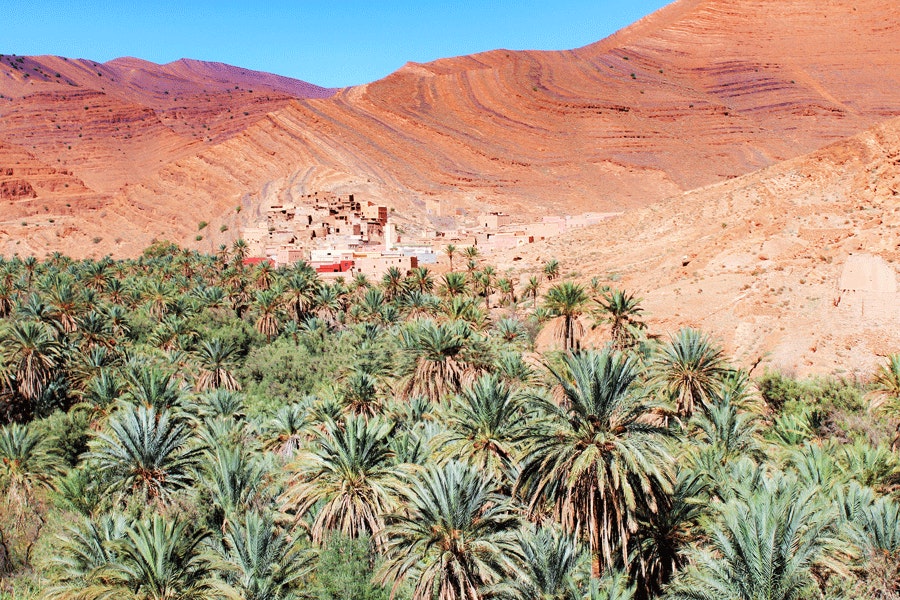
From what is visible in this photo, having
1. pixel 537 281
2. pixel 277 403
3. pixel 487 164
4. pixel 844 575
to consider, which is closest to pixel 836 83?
pixel 487 164

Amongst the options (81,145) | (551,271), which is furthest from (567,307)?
(81,145)

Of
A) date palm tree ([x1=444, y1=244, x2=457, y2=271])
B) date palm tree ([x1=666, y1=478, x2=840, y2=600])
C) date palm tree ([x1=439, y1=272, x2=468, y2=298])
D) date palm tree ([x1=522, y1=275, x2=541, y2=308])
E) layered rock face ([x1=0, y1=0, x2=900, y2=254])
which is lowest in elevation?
date palm tree ([x1=666, y1=478, x2=840, y2=600])

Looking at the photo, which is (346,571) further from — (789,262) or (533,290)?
(533,290)

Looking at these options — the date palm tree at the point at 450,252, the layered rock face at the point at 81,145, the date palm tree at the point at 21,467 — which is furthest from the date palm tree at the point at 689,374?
the layered rock face at the point at 81,145

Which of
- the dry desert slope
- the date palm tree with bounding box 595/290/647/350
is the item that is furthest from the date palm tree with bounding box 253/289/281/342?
the date palm tree with bounding box 595/290/647/350

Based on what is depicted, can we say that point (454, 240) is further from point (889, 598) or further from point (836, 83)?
point (836, 83)

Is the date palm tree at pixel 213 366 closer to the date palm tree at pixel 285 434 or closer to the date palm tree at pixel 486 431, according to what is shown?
the date palm tree at pixel 285 434

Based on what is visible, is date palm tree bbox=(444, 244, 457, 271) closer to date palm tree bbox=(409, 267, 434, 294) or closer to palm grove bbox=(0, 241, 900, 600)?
date palm tree bbox=(409, 267, 434, 294)
